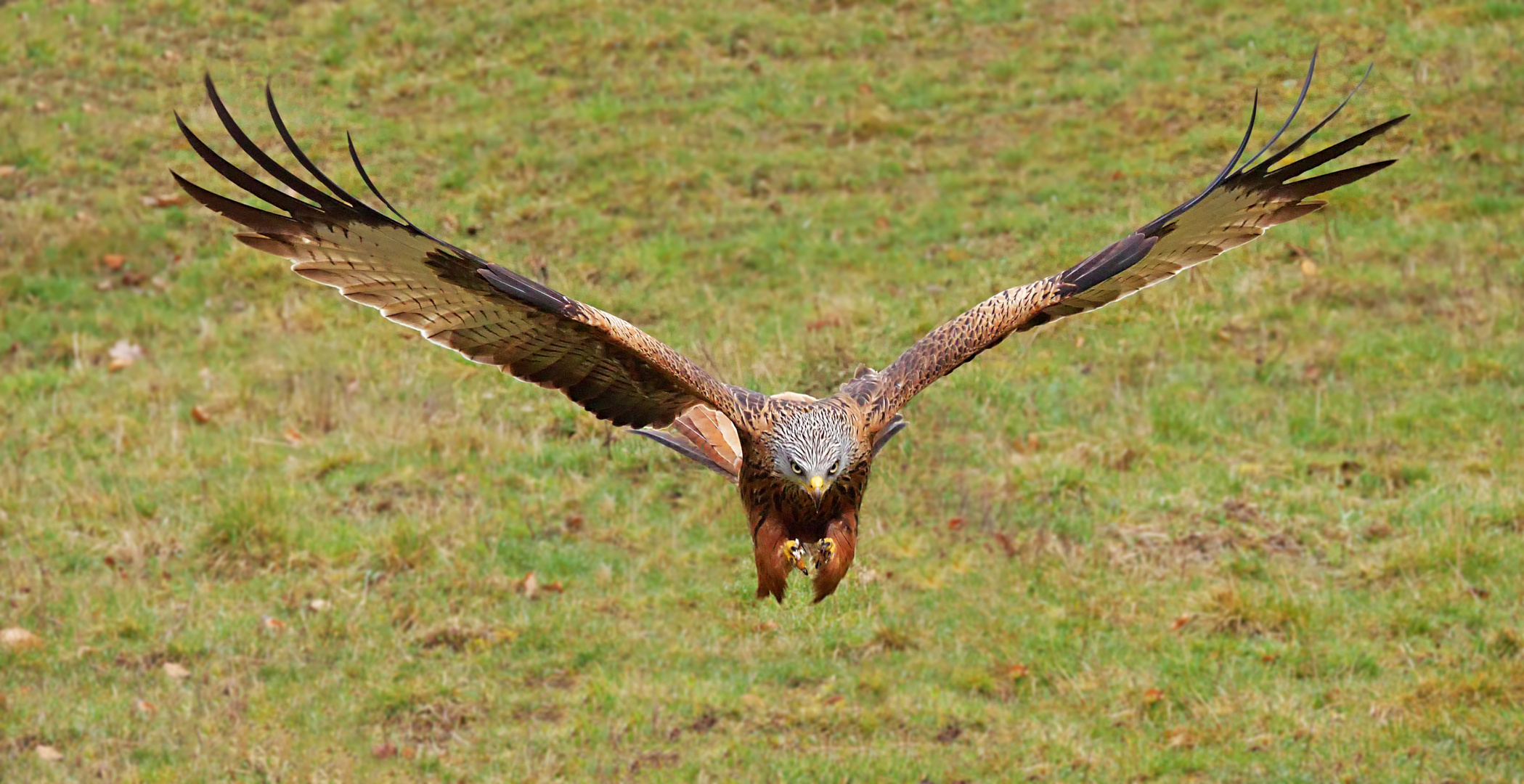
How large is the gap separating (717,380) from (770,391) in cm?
409

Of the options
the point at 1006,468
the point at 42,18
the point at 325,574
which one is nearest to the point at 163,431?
the point at 325,574

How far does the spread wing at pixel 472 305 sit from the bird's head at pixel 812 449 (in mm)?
295

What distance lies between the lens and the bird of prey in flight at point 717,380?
18.6 ft

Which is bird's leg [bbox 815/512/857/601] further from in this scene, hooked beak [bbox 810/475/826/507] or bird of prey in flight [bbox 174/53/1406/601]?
hooked beak [bbox 810/475/826/507]

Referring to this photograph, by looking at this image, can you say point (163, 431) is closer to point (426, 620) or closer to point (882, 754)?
point (426, 620)

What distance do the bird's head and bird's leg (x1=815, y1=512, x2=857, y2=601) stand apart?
349mm

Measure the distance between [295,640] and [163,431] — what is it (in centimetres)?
305

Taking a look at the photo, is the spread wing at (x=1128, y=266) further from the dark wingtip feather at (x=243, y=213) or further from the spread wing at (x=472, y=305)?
the dark wingtip feather at (x=243, y=213)

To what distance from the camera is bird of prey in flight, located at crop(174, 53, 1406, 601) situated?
568 cm

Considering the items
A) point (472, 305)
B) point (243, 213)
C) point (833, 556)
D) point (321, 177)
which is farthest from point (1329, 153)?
point (243, 213)

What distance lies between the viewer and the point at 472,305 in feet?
19.7

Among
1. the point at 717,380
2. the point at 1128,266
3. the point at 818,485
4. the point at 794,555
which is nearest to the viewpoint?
the point at 818,485

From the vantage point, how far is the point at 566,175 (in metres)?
15.6

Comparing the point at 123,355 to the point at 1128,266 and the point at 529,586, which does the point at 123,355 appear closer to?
the point at 529,586
